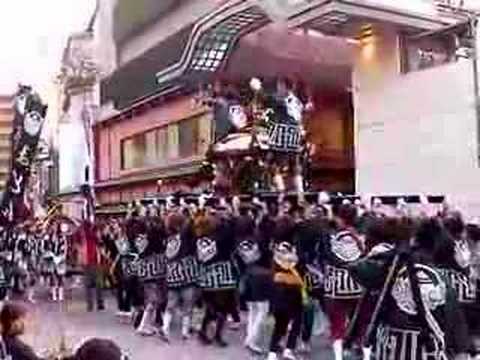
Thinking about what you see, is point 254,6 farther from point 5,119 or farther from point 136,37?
point 136,37

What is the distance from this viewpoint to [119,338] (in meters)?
12.5

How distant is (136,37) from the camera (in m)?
30.8

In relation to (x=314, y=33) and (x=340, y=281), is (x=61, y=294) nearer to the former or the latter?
(x=314, y=33)

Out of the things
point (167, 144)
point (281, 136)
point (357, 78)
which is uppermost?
point (357, 78)

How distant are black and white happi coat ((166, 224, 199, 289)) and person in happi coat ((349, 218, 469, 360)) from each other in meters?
5.66

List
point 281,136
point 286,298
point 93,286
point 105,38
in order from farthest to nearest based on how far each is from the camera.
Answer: point 105,38 < point 281,136 < point 93,286 < point 286,298

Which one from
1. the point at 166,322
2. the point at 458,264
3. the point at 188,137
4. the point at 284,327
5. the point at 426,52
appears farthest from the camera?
the point at 188,137

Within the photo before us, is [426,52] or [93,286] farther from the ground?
[426,52]

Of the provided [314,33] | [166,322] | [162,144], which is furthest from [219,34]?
[166,322]

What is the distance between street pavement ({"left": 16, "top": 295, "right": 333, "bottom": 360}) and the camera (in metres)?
10.8

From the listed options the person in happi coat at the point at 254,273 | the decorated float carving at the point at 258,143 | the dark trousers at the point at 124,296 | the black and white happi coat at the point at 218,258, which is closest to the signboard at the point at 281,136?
the decorated float carving at the point at 258,143

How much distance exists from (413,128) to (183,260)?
670cm

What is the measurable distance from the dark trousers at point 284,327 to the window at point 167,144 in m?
12.6

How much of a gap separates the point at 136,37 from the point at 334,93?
10711mm
